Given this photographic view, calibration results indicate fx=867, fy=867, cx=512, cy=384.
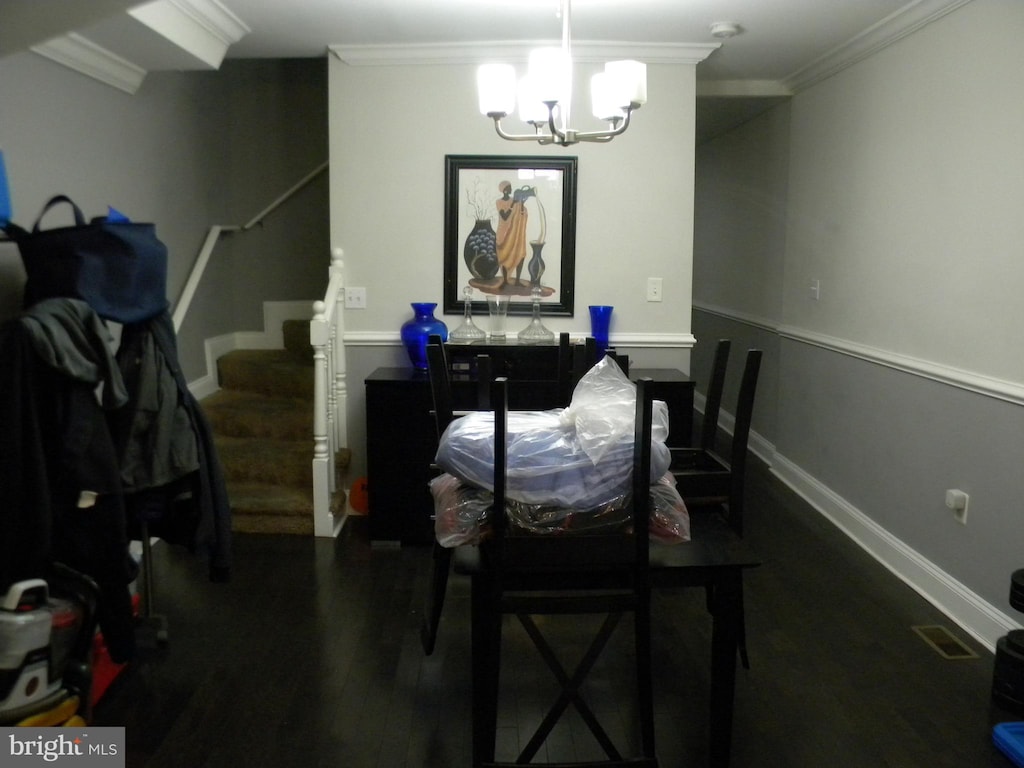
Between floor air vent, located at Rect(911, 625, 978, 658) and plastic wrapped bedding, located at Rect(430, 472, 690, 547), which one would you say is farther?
floor air vent, located at Rect(911, 625, 978, 658)

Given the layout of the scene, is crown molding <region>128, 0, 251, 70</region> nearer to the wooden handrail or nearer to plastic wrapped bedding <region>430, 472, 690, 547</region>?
the wooden handrail

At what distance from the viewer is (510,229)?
162 inches

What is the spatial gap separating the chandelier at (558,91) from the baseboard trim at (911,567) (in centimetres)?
206

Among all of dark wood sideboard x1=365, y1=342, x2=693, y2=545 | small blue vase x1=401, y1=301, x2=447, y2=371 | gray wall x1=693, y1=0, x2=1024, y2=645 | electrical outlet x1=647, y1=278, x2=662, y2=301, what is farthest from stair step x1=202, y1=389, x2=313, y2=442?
gray wall x1=693, y1=0, x2=1024, y2=645

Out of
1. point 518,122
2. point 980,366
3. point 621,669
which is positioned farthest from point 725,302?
point 621,669

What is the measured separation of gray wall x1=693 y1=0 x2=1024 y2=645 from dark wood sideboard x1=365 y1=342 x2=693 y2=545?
89cm

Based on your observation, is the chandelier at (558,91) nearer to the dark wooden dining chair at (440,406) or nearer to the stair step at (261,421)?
the dark wooden dining chair at (440,406)

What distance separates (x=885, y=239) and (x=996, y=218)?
808 millimetres

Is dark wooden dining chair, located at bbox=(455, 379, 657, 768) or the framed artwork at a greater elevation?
the framed artwork

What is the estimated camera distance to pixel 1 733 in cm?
208

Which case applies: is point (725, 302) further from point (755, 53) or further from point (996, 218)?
point (996, 218)

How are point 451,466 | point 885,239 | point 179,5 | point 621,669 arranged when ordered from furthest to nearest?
1. point 885,239
2. point 179,5
3. point 621,669
4. point 451,466

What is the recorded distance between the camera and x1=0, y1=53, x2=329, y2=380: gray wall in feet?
9.95

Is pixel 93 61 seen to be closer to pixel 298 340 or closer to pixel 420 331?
pixel 420 331
